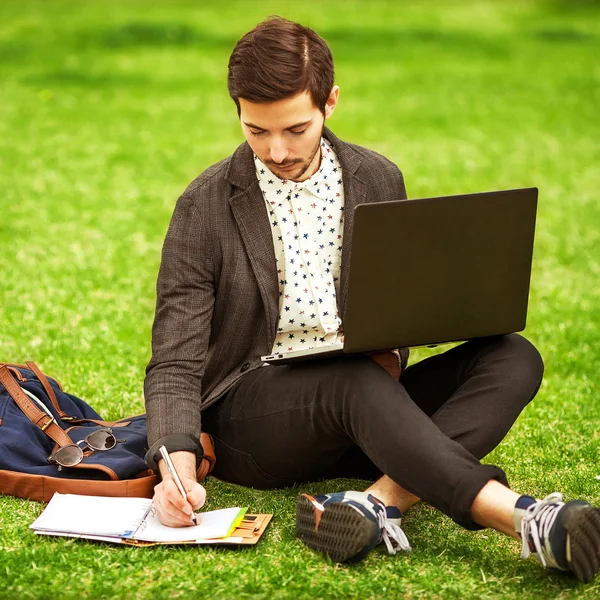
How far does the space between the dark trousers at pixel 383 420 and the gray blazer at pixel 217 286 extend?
12 centimetres

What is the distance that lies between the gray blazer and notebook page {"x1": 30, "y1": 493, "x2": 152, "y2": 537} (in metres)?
0.25

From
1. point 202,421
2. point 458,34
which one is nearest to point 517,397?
point 202,421

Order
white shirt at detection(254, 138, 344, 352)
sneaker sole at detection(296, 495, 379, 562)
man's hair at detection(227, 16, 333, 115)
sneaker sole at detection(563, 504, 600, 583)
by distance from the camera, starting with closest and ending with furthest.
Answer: sneaker sole at detection(563, 504, 600, 583) → sneaker sole at detection(296, 495, 379, 562) → man's hair at detection(227, 16, 333, 115) → white shirt at detection(254, 138, 344, 352)

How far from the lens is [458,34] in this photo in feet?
61.6

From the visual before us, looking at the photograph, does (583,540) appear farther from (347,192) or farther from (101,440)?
(101,440)

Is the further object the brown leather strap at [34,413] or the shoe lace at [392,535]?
the brown leather strap at [34,413]

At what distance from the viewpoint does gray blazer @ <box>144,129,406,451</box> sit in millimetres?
3564

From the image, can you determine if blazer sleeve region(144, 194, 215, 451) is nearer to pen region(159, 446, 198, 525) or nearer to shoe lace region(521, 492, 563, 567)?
pen region(159, 446, 198, 525)

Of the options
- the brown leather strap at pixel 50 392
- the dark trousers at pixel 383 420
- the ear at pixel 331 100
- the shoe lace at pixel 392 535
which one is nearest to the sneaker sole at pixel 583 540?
the dark trousers at pixel 383 420

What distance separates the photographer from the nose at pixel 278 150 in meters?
3.48

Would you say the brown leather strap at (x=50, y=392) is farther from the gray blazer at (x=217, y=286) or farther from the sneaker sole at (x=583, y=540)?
the sneaker sole at (x=583, y=540)

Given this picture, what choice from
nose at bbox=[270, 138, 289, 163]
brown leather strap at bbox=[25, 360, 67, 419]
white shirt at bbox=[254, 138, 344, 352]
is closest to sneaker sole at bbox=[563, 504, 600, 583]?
white shirt at bbox=[254, 138, 344, 352]

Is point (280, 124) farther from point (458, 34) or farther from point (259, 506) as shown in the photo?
point (458, 34)

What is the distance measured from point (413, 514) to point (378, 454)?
512mm
